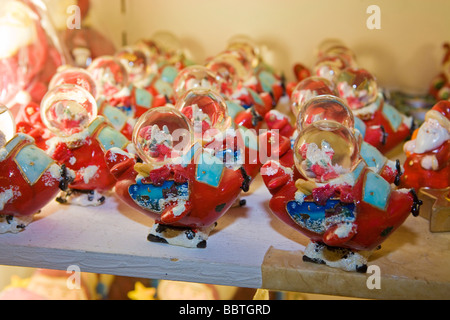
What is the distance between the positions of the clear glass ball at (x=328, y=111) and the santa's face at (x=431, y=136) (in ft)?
0.74

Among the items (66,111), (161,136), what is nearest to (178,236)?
(161,136)

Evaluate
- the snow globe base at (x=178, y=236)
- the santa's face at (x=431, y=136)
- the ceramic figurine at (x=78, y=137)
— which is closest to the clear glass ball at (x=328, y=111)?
the santa's face at (x=431, y=136)

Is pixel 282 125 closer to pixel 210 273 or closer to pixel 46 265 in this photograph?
pixel 210 273

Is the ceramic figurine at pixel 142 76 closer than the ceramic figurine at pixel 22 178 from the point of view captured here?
No

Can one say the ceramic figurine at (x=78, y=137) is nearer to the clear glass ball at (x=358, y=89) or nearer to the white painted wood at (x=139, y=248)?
the white painted wood at (x=139, y=248)

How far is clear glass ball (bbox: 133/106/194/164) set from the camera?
5.00 feet

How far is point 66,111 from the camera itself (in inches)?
71.3

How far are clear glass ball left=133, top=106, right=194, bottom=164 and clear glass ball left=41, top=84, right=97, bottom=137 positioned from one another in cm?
35

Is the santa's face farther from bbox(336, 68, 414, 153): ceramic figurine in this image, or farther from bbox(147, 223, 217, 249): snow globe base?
bbox(147, 223, 217, 249): snow globe base

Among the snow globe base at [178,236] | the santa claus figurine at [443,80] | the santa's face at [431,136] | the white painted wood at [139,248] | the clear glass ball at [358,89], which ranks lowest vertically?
the white painted wood at [139,248]

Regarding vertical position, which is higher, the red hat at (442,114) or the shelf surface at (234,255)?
the red hat at (442,114)

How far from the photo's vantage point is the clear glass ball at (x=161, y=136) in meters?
1.53

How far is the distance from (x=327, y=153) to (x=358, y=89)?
0.85m

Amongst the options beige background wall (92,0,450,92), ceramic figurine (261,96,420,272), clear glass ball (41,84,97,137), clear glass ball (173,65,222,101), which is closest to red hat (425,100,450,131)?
ceramic figurine (261,96,420,272)
